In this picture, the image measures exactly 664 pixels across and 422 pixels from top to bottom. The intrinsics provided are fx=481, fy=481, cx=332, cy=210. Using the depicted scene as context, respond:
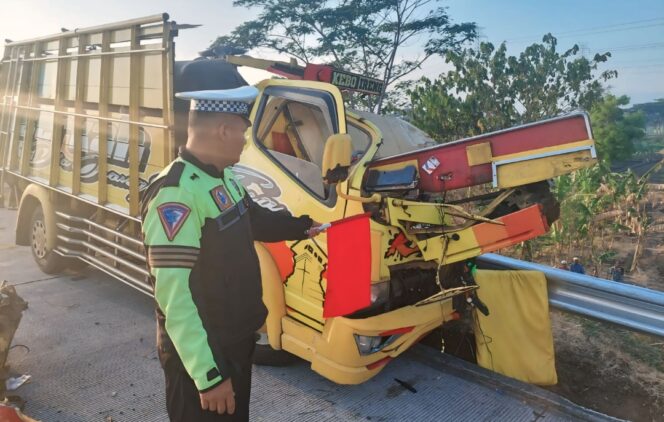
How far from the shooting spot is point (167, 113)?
4262mm

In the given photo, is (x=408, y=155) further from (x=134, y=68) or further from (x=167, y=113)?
(x=134, y=68)

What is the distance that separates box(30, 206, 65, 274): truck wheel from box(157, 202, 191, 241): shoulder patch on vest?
492 centimetres

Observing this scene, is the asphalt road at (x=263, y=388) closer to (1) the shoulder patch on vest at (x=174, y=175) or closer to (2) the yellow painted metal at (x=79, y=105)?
(2) the yellow painted metal at (x=79, y=105)

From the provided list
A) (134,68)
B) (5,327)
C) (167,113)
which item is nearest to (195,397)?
(5,327)

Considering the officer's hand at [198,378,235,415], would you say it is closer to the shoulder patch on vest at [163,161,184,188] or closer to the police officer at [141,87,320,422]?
the police officer at [141,87,320,422]

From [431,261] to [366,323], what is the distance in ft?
2.21

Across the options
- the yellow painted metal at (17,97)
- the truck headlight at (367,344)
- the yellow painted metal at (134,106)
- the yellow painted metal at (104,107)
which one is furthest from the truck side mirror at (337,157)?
the yellow painted metal at (17,97)

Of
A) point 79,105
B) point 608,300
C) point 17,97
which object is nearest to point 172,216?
point 608,300

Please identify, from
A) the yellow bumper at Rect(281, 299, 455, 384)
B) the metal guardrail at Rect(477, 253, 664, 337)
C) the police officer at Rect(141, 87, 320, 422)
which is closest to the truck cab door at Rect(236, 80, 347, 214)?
the yellow bumper at Rect(281, 299, 455, 384)

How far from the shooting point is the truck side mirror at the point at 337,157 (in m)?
2.87

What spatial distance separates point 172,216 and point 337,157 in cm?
138

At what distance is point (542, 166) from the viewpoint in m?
2.68

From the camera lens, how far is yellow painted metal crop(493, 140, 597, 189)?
8.39 ft

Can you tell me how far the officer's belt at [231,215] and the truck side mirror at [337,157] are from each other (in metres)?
0.96
